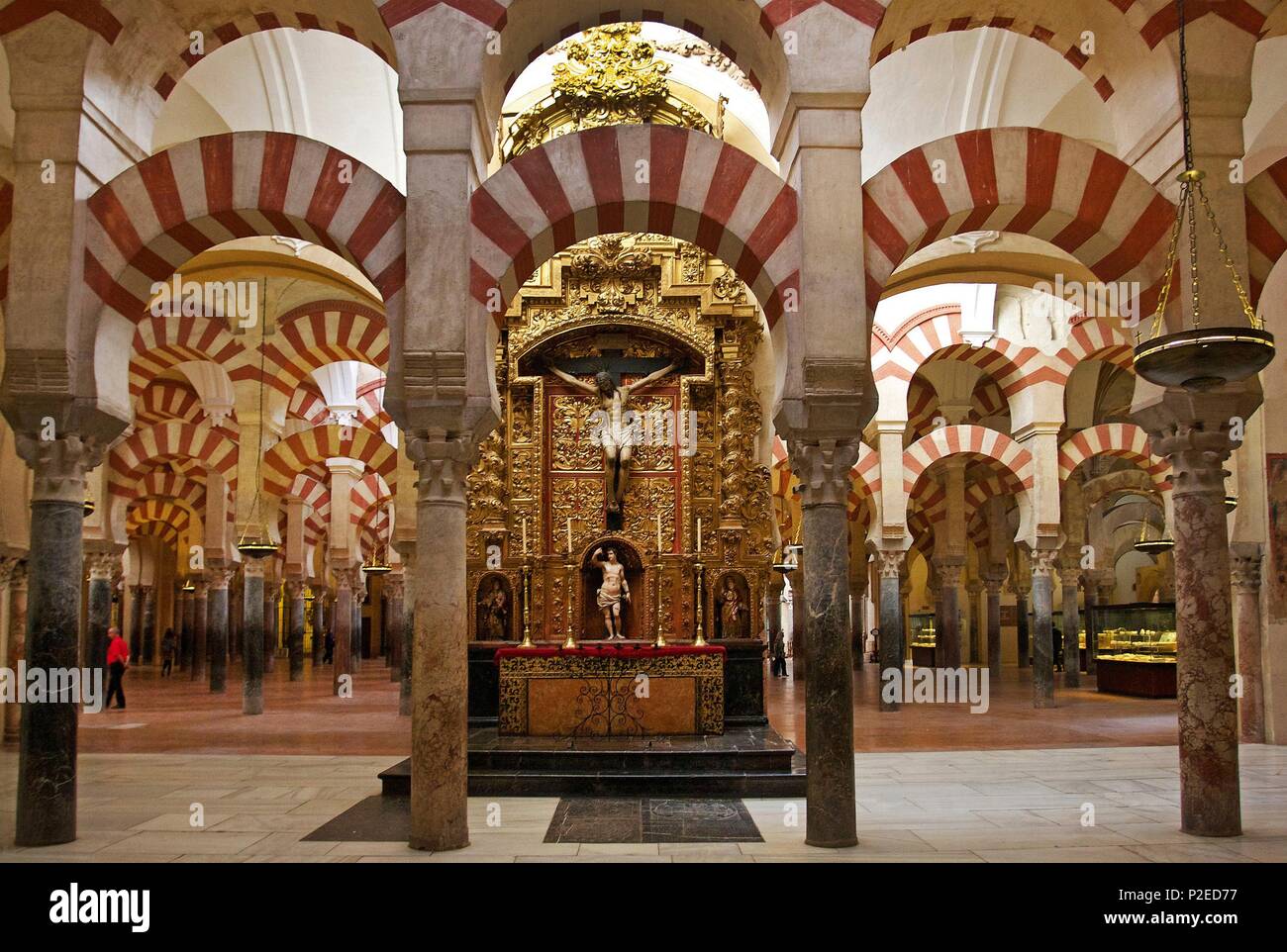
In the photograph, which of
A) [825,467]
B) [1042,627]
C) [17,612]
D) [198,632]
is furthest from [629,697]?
[198,632]

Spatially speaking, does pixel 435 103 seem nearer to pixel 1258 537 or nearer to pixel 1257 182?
pixel 1257 182

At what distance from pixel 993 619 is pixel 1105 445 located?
6.33 m

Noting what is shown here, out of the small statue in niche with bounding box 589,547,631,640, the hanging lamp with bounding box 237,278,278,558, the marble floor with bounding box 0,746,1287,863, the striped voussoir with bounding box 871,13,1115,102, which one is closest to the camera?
the marble floor with bounding box 0,746,1287,863

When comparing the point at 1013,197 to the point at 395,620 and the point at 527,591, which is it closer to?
the point at 527,591

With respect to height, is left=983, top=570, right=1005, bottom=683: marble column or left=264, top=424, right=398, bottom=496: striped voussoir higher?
left=264, top=424, right=398, bottom=496: striped voussoir

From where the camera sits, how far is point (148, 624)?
28.1 metres

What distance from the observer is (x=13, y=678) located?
31.4 feet

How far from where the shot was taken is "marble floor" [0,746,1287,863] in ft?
17.2

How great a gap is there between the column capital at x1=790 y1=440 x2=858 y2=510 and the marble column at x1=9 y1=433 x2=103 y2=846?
3798 millimetres

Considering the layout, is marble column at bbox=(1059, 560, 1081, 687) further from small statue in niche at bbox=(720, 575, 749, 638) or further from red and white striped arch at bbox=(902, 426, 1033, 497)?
small statue in niche at bbox=(720, 575, 749, 638)

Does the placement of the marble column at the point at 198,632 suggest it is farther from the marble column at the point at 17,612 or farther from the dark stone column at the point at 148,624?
the marble column at the point at 17,612

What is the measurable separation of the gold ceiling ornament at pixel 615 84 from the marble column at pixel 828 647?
6.13 metres

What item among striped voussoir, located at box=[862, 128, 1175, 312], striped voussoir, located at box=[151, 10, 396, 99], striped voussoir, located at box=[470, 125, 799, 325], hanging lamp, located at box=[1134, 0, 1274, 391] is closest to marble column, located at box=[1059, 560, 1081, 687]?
striped voussoir, located at box=[862, 128, 1175, 312]
